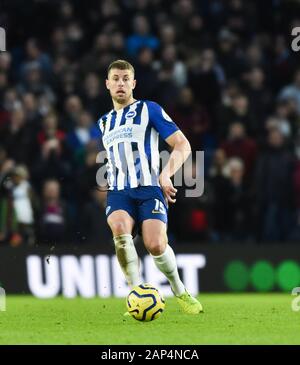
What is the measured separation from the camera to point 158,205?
356 inches

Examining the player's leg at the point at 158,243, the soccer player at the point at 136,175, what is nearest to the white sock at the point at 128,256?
the soccer player at the point at 136,175

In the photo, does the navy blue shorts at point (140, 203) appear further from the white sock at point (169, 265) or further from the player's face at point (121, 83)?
the player's face at point (121, 83)

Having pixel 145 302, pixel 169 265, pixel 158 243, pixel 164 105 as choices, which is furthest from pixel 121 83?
pixel 164 105

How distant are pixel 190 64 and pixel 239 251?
4.13m

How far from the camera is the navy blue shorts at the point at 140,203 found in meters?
9.01

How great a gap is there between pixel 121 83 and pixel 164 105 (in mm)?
6836

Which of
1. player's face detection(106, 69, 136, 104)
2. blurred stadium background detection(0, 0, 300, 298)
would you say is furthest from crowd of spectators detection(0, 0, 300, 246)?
player's face detection(106, 69, 136, 104)

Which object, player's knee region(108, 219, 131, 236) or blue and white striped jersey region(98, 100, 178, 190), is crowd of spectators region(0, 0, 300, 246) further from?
player's knee region(108, 219, 131, 236)

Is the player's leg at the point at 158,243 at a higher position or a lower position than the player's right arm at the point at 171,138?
lower

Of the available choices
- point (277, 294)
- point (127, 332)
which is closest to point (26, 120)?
point (277, 294)

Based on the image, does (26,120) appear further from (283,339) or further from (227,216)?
(283,339)

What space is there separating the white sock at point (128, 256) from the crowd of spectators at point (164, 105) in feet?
16.9

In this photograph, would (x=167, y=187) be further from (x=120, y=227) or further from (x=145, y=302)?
(x=145, y=302)
